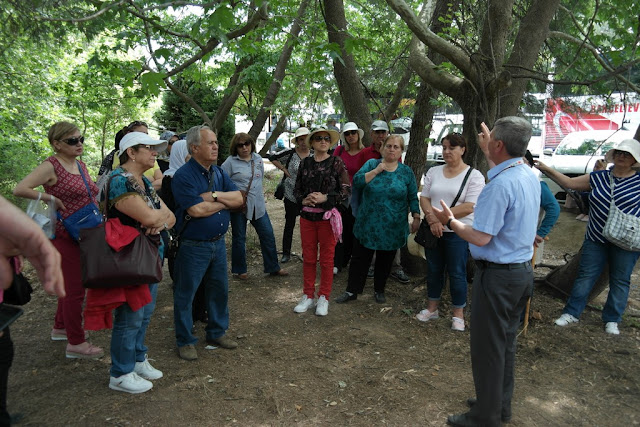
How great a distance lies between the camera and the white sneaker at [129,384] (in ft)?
11.0

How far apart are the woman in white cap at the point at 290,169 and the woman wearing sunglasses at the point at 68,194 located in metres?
2.98

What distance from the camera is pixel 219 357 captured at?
400 centimetres

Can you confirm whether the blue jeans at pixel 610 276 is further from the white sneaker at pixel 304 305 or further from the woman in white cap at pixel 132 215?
the woman in white cap at pixel 132 215

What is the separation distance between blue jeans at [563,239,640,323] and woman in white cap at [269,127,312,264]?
3408 mm

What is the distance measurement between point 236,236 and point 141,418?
119 inches

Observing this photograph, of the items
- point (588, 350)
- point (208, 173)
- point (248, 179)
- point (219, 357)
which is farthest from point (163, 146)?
point (588, 350)

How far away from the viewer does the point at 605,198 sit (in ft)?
14.5

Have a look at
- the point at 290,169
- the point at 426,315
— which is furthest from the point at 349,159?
the point at 426,315

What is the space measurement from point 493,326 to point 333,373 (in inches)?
58.0

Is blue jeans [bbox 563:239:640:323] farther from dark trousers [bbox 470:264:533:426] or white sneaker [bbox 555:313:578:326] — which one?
dark trousers [bbox 470:264:533:426]

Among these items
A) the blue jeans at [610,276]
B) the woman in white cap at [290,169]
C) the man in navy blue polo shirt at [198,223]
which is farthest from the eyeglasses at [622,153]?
the woman in white cap at [290,169]

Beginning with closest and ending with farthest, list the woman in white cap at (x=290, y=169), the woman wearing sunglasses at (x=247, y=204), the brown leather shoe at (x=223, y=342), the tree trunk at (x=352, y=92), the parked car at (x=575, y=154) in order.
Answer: the brown leather shoe at (x=223, y=342)
the woman wearing sunglasses at (x=247, y=204)
the woman in white cap at (x=290, y=169)
the tree trunk at (x=352, y=92)
the parked car at (x=575, y=154)

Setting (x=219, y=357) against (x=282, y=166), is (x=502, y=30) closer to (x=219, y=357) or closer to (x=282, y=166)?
(x=282, y=166)

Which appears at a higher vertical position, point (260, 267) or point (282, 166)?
point (282, 166)
